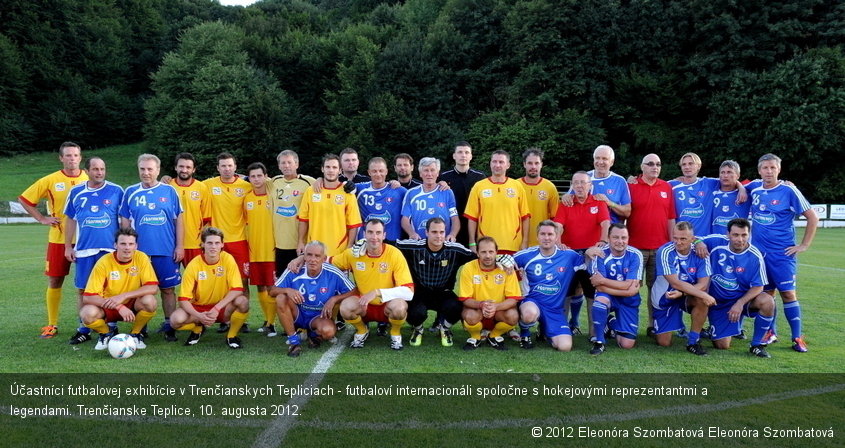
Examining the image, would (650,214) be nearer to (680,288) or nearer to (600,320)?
(680,288)

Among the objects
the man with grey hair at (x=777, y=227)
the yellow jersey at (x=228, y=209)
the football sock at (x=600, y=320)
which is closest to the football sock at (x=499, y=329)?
the football sock at (x=600, y=320)

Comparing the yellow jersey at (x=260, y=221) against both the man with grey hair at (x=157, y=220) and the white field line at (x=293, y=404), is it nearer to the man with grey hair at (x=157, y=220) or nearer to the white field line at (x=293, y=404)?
the man with grey hair at (x=157, y=220)

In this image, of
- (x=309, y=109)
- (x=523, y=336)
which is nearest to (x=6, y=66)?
(x=309, y=109)

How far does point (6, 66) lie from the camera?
44.0 m

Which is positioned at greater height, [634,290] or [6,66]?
[6,66]

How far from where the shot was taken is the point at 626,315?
5344mm

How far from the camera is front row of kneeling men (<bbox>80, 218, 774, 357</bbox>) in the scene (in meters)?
5.21

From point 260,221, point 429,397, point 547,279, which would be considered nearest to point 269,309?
point 260,221

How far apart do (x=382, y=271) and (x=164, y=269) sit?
7.22 feet

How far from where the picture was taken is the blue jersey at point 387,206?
632cm

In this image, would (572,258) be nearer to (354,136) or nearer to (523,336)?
(523,336)

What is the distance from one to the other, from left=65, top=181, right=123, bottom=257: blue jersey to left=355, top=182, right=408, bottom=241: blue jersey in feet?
A: 8.08

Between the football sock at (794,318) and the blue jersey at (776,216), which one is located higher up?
the blue jersey at (776,216)

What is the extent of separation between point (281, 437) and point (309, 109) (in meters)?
38.7
